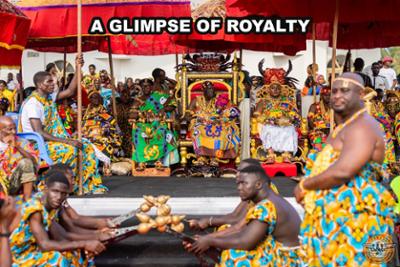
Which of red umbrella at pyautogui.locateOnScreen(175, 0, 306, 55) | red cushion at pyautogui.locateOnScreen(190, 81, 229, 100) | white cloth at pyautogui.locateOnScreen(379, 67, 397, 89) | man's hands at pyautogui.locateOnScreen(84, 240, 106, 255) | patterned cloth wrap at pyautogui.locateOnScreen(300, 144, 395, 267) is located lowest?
man's hands at pyautogui.locateOnScreen(84, 240, 106, 255)

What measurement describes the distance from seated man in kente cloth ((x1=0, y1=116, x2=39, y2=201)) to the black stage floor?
2.05 metres

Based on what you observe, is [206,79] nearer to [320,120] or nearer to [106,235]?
[320,120]

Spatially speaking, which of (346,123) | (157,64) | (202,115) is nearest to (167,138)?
(202,115)

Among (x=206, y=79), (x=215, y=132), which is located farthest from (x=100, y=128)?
(x=206, y=79)

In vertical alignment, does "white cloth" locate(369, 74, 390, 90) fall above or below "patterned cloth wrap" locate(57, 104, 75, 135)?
above

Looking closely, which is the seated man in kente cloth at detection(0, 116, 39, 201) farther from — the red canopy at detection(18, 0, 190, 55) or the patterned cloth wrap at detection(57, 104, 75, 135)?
the red canopy at detection(18, 0, 190, 55)

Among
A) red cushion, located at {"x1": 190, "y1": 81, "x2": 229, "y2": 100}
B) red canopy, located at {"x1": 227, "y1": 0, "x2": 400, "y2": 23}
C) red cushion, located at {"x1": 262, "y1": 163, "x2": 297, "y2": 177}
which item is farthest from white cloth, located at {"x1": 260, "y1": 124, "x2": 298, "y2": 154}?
red canopy, located at {"x1": 227, "y1": 0, "x2": 400, "y2": 23}

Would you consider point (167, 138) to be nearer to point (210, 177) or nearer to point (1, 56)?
point (210, 177)

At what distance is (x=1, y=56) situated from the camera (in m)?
9.06

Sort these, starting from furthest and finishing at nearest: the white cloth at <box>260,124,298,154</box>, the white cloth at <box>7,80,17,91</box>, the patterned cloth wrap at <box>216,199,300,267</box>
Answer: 1. the white cloth at <box>7,80,17,91</box>
2. the white cloth at <box>260,124,298,154</box>
3. the patterned cloth wrap at <box>216,199,300,267</box>

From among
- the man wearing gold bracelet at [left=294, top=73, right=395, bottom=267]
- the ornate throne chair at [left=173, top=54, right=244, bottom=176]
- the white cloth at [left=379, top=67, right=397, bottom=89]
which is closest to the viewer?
the man wearing gold bracelet at [left=294, top=73, right=395, bottom=267]

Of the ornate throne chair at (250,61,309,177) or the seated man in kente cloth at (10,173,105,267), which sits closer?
the seated man in kente cloth at (10,173,105,267)

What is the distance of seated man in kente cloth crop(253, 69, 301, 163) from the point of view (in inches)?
441

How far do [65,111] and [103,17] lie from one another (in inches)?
61.7
